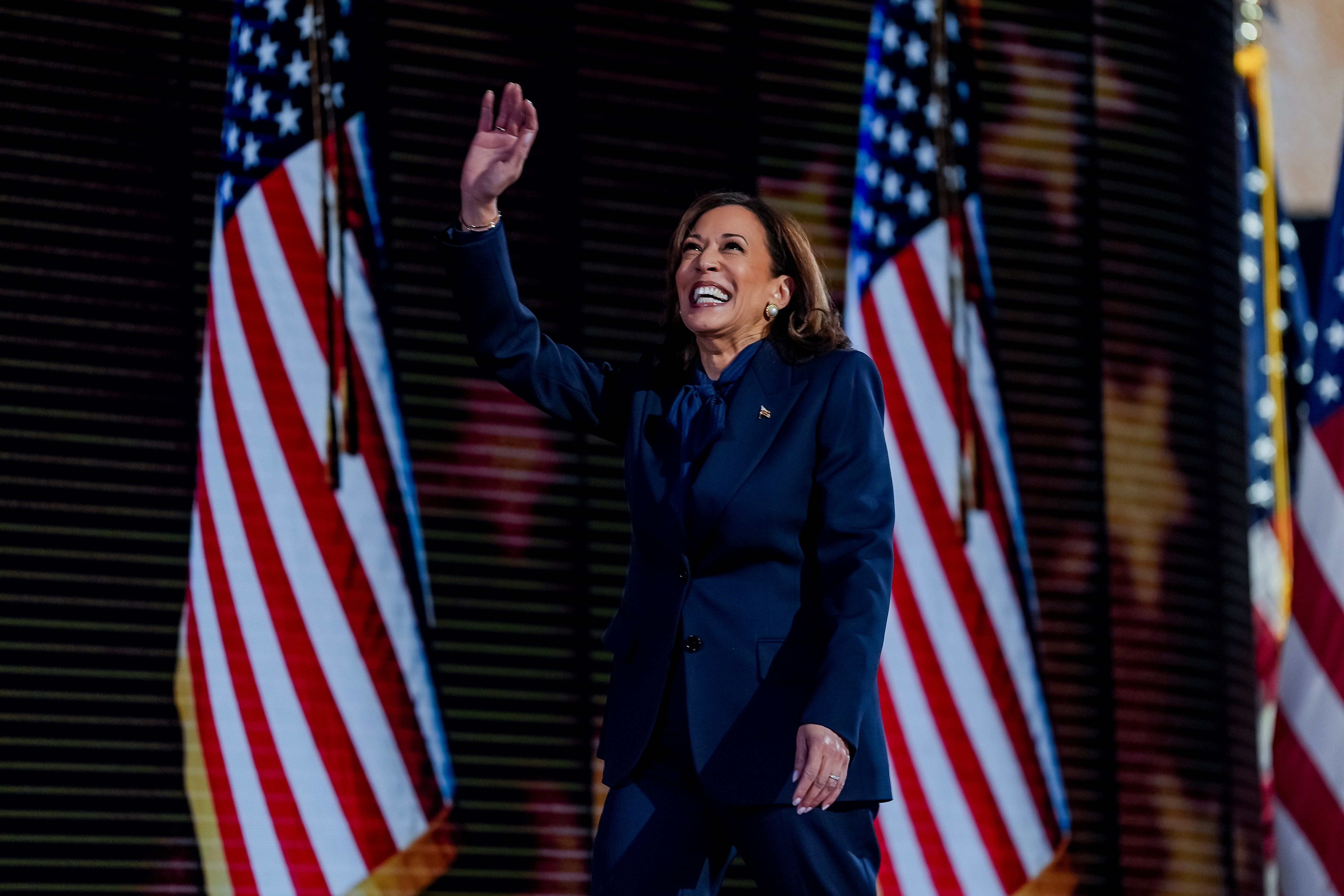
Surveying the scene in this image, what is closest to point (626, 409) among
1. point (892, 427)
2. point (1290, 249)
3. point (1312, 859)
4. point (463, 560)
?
point (463, 560)

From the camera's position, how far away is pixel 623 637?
1.99m

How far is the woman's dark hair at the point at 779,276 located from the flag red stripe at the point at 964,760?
8.52 ft

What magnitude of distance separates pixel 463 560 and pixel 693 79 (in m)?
1.70

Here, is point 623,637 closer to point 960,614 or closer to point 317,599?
point 317,599

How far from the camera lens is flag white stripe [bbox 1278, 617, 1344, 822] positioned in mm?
4586

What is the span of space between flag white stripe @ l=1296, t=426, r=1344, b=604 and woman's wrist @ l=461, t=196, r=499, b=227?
3.67m

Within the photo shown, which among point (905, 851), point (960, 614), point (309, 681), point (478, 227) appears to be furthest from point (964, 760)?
point (478, 227)

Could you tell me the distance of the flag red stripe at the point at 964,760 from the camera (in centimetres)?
465

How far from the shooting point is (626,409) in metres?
2.18

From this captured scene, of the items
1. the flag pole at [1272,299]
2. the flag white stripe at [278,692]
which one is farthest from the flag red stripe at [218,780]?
the flag pole at [1272,299]

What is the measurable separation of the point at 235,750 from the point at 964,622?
2265 mm

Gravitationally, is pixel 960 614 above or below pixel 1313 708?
above

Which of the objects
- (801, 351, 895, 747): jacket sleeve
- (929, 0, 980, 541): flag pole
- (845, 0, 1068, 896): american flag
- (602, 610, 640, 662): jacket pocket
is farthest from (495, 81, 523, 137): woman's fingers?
(929, 0, 980, 541): flag pole

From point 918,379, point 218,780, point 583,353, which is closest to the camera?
point 218,780
